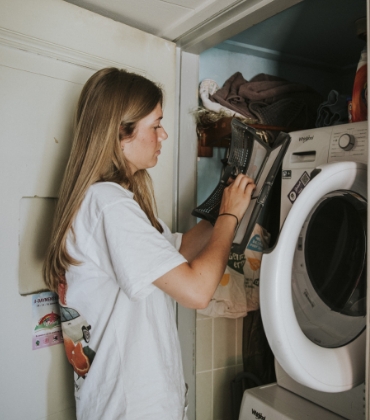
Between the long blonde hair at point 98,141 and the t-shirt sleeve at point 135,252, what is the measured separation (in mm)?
135

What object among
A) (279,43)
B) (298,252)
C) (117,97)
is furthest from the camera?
(279,43)

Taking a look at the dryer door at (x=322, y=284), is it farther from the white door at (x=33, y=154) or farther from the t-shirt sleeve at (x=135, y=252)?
the white door at (x=33, y=154)

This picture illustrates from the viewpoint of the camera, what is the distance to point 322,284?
3.84ft

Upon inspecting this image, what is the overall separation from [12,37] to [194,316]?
3.77 feet

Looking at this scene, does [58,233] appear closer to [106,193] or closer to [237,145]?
[106,193]

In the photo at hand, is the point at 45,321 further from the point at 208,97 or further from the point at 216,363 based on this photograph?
the point at 208,97

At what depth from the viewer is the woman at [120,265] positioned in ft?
2.99

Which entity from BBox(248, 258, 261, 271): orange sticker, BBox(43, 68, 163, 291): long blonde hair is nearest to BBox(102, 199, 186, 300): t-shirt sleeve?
BBox(43, 68, 163, 291): long blonde hair

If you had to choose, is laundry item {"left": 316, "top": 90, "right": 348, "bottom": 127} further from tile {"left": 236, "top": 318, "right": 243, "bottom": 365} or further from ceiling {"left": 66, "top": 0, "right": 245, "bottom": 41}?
tile {"left": 236, "top": 318, "right": 243, "bottom": 365}

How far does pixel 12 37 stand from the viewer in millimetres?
1138

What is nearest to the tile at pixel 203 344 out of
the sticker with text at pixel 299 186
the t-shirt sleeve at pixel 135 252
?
the sticker with text at pixel 299 186

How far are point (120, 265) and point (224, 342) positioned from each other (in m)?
0.97

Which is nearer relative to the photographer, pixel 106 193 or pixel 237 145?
pixel 106 193

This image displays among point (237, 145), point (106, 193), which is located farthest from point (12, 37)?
point (237, 145)
